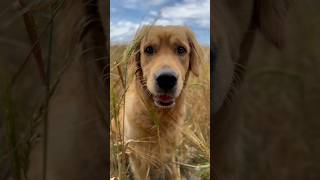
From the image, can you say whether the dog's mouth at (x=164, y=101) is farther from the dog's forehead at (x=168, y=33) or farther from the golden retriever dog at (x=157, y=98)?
the dog's forehead at (x=168, y=33)

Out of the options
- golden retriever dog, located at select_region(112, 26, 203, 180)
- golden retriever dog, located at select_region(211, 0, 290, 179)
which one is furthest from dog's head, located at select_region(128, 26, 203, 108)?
golden retriever dog, located at select_region(211, 0, 290, 179)

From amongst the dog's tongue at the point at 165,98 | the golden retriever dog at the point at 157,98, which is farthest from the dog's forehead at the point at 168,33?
the dog's tongue at the point at 165,98

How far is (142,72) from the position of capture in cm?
97

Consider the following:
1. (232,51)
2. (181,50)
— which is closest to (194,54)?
(181,50)

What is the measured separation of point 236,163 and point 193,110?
173 mm

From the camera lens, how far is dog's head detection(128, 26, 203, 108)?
963mm

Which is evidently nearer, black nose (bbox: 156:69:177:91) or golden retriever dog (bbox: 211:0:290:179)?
golden retriever dog (bbox: 211:0:290:179)

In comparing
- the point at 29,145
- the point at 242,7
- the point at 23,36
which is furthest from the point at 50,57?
the point at 242,7

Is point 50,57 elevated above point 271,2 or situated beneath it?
situated beneath

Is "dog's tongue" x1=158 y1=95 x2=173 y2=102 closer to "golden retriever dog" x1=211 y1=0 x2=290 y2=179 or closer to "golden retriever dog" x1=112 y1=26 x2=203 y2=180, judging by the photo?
"golden retriever dog" x1=112 y1=26 x2=203 y2=180

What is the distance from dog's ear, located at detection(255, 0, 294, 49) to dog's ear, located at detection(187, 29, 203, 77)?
16 centimetres

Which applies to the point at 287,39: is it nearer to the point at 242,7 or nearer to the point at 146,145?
the point at 242,7

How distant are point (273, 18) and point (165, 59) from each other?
28 cm

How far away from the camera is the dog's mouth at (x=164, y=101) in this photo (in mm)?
966
